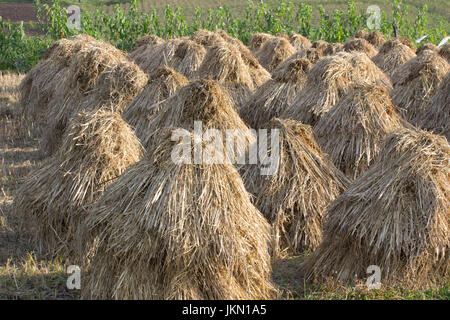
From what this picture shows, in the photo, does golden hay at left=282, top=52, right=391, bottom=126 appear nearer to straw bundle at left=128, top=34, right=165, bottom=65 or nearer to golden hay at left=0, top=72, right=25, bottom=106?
straw bundle at left=128, top=34, right=165, bottom=65

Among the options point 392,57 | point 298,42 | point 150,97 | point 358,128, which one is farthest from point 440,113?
point 298,42

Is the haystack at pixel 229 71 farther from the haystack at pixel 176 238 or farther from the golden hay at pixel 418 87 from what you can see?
the haystack at pixel 176 238

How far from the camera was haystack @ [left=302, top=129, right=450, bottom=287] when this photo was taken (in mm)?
6117

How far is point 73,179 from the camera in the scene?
7145 mm

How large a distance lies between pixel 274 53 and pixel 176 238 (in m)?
13.5

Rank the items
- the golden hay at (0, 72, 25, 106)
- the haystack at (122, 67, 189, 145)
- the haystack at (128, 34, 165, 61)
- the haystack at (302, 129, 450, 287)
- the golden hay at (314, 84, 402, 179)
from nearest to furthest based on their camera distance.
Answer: the haystack at (302, 129, 450, 287)
the golden hay at (314, 84, 402, 179)
the haystack at (122, 67, 189, 145)
the haystack at (128, 34, 165, 61)
the golden hay at (0, 72, 25, 106)

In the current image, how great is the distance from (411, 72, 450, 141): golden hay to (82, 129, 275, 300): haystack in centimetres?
565

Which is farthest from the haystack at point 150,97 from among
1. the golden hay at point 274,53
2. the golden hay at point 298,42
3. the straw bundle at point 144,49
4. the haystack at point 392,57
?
the golden hay at point 298,42

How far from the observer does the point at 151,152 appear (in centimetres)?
575

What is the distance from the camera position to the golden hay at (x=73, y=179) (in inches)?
282

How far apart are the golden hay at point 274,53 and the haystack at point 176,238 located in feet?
40.9

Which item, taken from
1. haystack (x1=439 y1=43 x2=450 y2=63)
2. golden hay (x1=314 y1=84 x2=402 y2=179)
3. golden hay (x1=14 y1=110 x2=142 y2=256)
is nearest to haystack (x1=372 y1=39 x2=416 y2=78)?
haystack (x1=439 y1=43 x2=450 y2=63)
